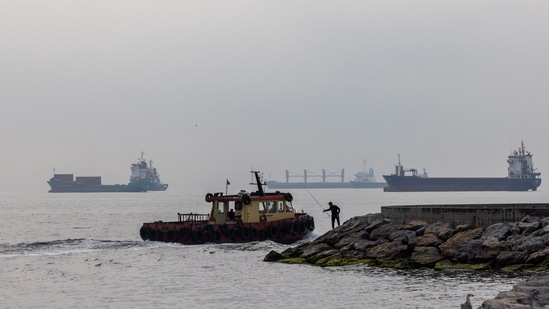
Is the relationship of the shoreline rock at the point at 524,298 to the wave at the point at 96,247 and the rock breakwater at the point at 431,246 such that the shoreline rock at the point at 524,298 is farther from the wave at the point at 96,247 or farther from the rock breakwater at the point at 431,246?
the wave at the point at 96,247

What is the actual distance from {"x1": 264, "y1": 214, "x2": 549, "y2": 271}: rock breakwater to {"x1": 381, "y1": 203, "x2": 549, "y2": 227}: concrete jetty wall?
0.38 m

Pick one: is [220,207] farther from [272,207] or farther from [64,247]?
[64,247]

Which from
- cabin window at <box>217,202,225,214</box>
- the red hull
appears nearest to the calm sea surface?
the red hull

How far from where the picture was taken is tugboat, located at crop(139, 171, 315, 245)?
39062 millimetres

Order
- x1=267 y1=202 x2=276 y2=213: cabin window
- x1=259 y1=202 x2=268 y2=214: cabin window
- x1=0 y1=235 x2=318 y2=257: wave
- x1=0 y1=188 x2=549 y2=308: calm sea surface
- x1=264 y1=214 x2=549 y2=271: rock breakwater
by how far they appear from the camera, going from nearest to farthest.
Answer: x1=0 y1=188 x2=549 y2=308: calm sea surface, x1=264 y1=214 x2=549 y2=271: rock breakwater, x1=0 y1=235 x2=318 y2=257: wave, x1=259 y1=202 x2=268 y2=214: cabin window, x1=267 y1=202 x2=276 y2=213: cabin window

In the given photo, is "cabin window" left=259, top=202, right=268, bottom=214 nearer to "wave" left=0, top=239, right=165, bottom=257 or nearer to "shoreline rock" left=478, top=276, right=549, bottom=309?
"wave" left=0, top=239, right=165, bottom=257

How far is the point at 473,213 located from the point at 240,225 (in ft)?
41.9

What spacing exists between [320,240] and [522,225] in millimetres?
8312

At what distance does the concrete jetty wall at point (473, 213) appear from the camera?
2883cm

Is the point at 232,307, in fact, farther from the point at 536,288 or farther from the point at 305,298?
the point at 536,288

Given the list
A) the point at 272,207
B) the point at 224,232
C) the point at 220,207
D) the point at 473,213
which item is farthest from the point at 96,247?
the point at 473,213

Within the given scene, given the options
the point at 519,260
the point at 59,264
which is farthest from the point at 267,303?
the point at 59,264

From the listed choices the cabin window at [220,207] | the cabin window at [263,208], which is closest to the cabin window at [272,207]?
the cabin window at [263,208]

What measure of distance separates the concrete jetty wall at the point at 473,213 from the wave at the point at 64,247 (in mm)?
13465
